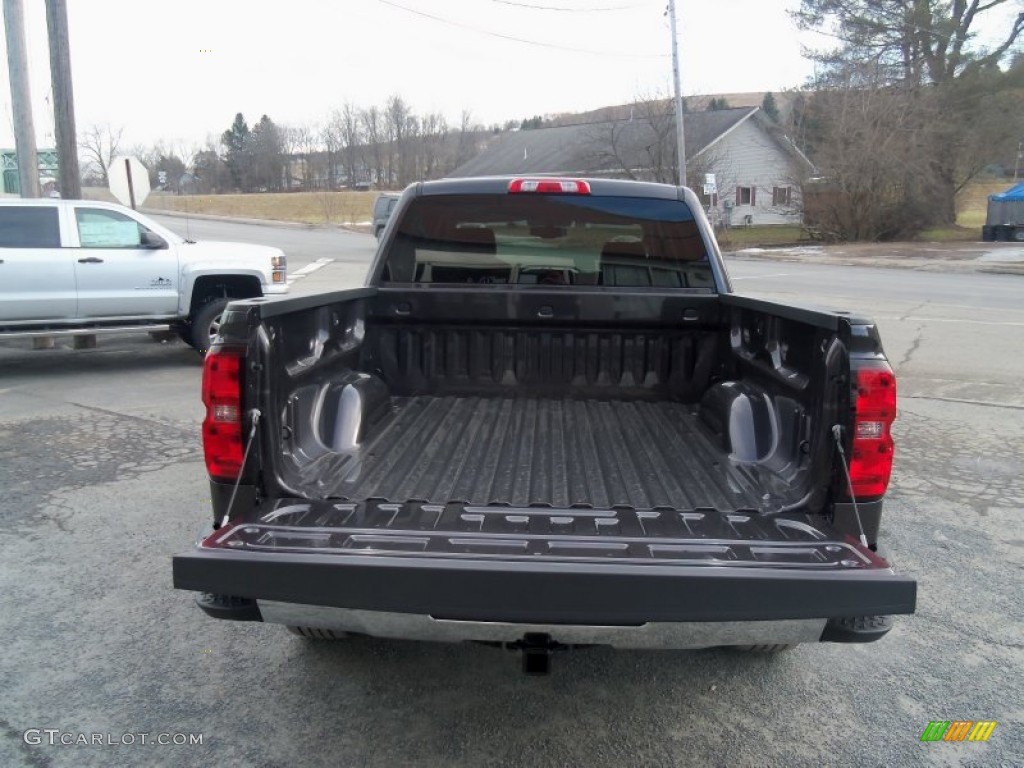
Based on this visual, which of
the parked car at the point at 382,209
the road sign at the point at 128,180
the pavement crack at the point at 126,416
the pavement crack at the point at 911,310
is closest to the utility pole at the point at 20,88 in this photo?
the road sign at the point at 128,180

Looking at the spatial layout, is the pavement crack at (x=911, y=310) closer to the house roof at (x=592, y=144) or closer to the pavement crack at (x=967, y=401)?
the pavement crack at (x=967, y=401)

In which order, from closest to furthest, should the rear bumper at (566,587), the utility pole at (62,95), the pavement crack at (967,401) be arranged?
the rear bumper at (566,587) → the pavement crack at (967,401) → the utility pole at (62,95)

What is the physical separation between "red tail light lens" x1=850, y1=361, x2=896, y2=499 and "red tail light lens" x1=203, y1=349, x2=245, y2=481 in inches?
81.6

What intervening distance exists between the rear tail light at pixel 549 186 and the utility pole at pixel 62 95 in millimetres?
9512

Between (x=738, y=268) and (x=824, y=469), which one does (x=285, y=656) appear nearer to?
(x=824, y=469)

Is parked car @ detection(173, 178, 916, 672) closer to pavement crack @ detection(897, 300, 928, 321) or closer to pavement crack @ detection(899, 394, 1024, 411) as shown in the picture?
pavement crack @ detection(899, 394, 1024, 411)

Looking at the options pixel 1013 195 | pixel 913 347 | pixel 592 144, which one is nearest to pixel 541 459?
pixel 913 347

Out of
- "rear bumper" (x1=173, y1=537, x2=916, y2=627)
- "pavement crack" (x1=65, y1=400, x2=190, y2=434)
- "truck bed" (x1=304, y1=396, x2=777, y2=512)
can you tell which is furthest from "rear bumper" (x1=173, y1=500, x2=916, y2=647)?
"pavement crack" (x1=65, y1=400, x2=190, y2=434)

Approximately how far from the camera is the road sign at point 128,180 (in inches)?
534

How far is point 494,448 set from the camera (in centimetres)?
371

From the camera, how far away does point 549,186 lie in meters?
4.25

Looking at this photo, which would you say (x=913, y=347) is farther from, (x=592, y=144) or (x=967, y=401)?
(x=592, y=144)

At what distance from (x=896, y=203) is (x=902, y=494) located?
33.6 m

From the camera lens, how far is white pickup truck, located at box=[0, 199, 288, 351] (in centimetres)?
922
